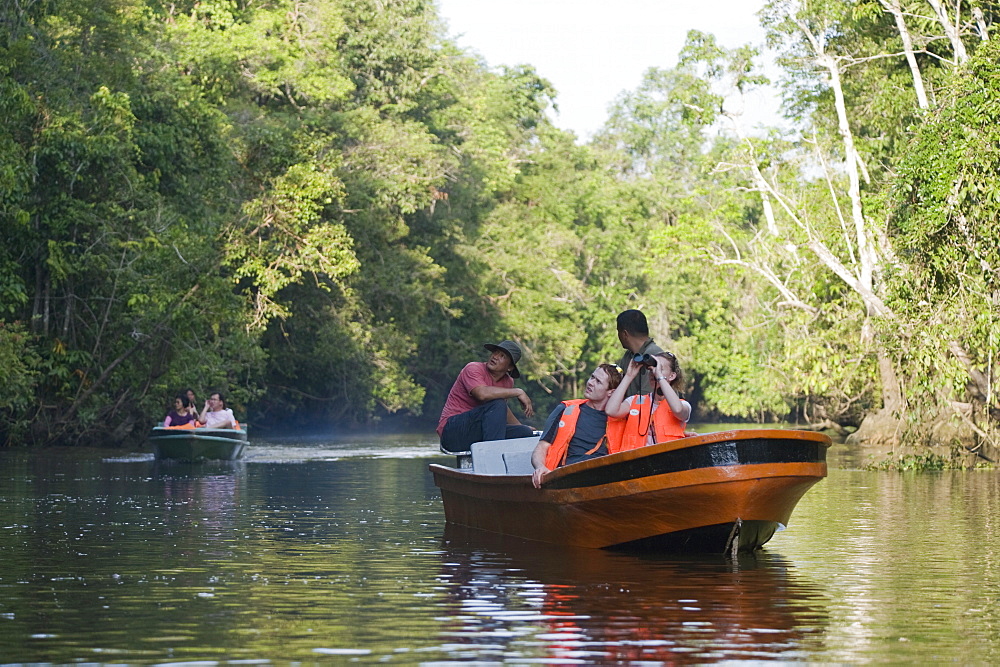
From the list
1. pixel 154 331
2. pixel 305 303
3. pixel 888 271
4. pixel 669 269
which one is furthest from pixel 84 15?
pixel 669 269

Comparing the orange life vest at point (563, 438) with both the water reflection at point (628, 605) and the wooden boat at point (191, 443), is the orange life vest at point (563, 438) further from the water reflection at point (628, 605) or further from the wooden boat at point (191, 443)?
the wooden boat at point (191, 443)

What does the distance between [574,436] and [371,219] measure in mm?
30737

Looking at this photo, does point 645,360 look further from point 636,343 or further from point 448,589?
point 448,589

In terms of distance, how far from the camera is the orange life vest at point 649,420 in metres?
11.6

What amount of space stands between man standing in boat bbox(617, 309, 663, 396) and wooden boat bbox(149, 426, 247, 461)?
620 inches

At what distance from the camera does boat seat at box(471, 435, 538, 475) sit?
14.0 metres

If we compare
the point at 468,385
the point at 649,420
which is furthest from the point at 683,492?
the point at 468,385

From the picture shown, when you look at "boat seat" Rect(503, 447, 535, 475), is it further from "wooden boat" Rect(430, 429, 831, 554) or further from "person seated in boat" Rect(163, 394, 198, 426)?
"person seated in boat" Rect(163, 394, 198, 426)

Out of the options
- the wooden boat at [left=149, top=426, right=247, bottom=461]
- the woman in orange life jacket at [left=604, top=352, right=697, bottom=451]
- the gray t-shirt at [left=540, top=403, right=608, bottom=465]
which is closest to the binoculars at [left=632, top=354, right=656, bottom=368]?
the woman in orange life jacket at [left=604, top=352, right=697, bottom=451]

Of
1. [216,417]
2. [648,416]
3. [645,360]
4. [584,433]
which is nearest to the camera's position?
[645,360]

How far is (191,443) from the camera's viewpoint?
26.5 metres

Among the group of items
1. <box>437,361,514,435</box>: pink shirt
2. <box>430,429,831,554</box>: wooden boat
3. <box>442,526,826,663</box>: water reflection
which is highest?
<box>437,361,514,435</box>: pink shirt

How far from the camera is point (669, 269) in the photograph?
6100cm

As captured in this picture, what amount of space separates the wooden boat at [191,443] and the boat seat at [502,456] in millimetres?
13223
